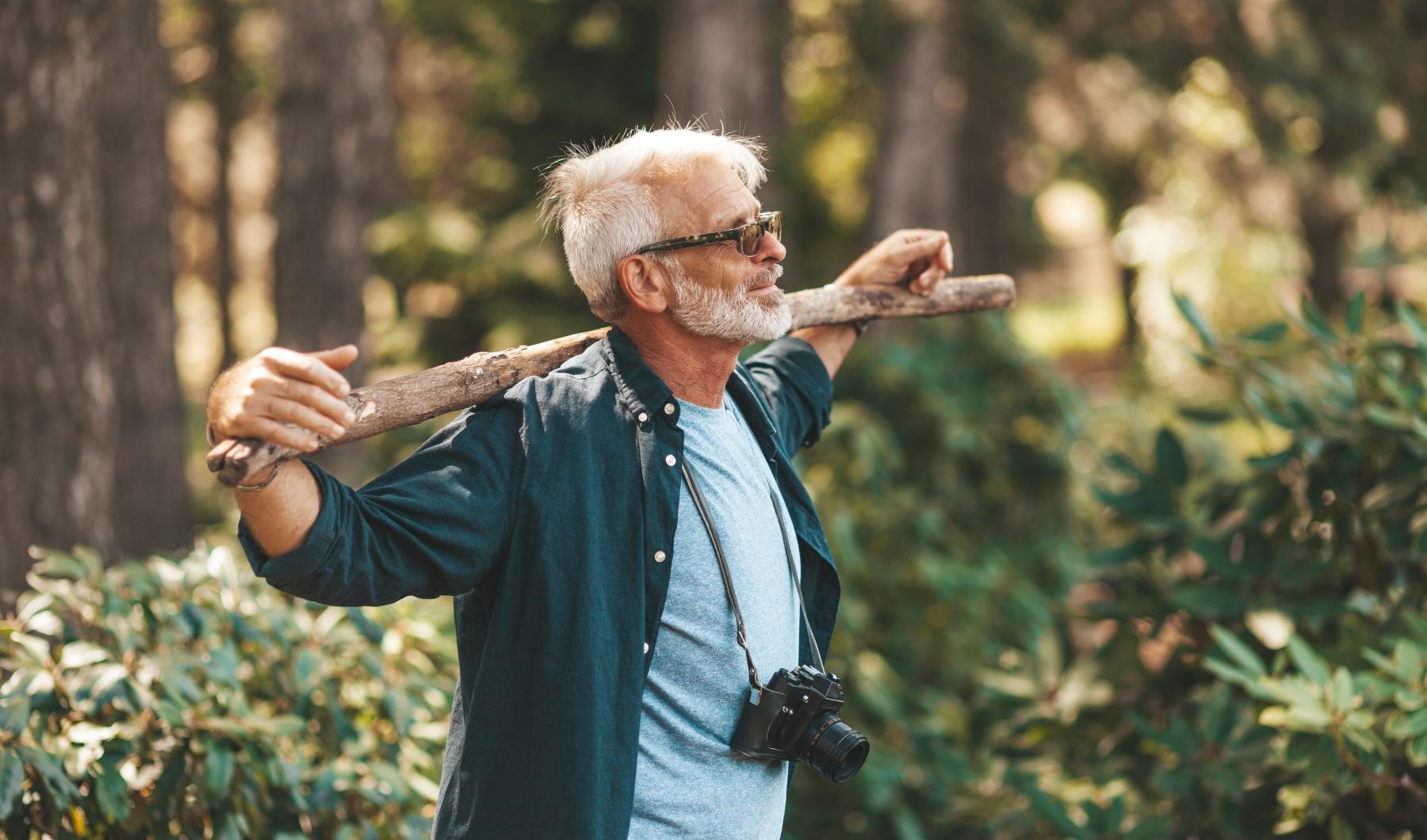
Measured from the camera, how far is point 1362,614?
3.47m

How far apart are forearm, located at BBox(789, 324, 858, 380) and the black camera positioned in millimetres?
929

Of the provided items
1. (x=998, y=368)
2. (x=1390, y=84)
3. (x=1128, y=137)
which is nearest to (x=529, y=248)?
(x=998, y=368)

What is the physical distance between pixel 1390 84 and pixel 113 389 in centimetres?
974

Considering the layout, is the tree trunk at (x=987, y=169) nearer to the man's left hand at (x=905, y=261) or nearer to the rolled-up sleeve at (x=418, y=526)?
the man's left hand at (x=905, y=261)

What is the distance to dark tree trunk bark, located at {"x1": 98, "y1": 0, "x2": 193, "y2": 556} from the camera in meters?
6.93

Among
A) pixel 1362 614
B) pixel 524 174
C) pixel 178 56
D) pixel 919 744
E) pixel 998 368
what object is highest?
pixel 178 56

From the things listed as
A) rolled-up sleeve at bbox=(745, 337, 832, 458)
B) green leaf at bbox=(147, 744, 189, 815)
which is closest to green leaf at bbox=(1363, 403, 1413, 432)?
rolled-up sleeve at bbox=(745, 337, 832, 458)

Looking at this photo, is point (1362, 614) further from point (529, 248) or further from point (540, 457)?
point (529, 248)

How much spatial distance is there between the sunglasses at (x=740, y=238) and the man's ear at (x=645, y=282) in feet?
0.08

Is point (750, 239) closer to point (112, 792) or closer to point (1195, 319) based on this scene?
point (112, 792)

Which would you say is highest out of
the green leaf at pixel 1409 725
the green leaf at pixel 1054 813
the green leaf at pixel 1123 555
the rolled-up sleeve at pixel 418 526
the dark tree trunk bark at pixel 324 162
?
the dark tree trunk bark at pixel 324 162

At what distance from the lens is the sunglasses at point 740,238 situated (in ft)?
7.22

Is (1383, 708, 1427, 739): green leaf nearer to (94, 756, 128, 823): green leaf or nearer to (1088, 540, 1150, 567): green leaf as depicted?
(1088, 540, 1150, 567): green leaf

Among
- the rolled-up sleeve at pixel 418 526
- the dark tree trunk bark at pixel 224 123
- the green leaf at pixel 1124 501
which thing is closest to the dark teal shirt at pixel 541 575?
the rolled-up sleeve at pixel 418 526
